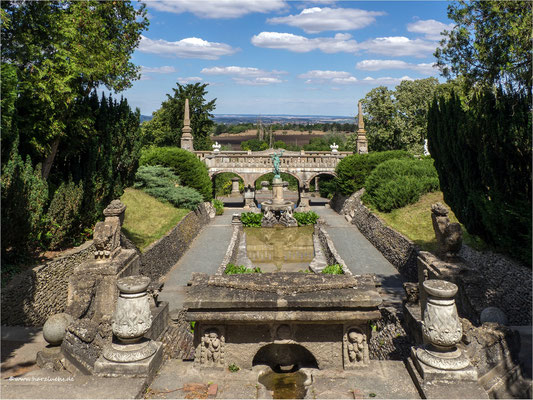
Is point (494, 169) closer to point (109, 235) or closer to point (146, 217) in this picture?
point (109, 235)

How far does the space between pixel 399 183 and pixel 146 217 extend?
1482 centimetres

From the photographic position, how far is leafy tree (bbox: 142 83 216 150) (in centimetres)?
4231

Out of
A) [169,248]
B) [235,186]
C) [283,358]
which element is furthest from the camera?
[235,186]

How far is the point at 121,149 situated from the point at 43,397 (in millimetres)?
11820

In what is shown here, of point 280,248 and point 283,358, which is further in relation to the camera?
point 280,248

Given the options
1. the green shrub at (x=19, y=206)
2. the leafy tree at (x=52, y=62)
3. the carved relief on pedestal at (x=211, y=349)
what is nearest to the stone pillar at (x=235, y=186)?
the leafy tree at (x=52, y=62)

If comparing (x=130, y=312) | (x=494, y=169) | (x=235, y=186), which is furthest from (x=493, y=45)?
(x=235, y=186)

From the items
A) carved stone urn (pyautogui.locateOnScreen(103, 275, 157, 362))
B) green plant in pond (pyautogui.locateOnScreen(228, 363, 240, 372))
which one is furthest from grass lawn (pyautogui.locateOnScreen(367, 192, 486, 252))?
carved stone urn (pyautogui.locateOnScreen(103, 275, 157, 362))

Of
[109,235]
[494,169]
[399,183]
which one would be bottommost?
[399,183]

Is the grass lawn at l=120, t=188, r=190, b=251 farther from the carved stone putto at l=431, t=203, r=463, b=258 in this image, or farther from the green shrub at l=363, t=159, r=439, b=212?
the green shrub at l=363, t=159, r=439, b=212

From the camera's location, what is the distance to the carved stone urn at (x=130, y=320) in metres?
5.12

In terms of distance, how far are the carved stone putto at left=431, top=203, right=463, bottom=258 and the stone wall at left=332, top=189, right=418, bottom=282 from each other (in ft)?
16.9

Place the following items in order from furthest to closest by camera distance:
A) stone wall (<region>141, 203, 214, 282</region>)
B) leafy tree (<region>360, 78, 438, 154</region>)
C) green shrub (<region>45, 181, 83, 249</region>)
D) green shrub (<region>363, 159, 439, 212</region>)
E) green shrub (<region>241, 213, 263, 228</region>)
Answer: leafy tree (<region>360, 78, 438, 154</region>)
green shrub (<region>241, 213, 263, 228</region>)
green shrub (<region>363, 159, 439, 212</region>)
stone wall (<region>141, 203, 214, 282</region>)
green shrub (<region>45, 181, 83, 249</region>)

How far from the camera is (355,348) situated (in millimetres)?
5707
